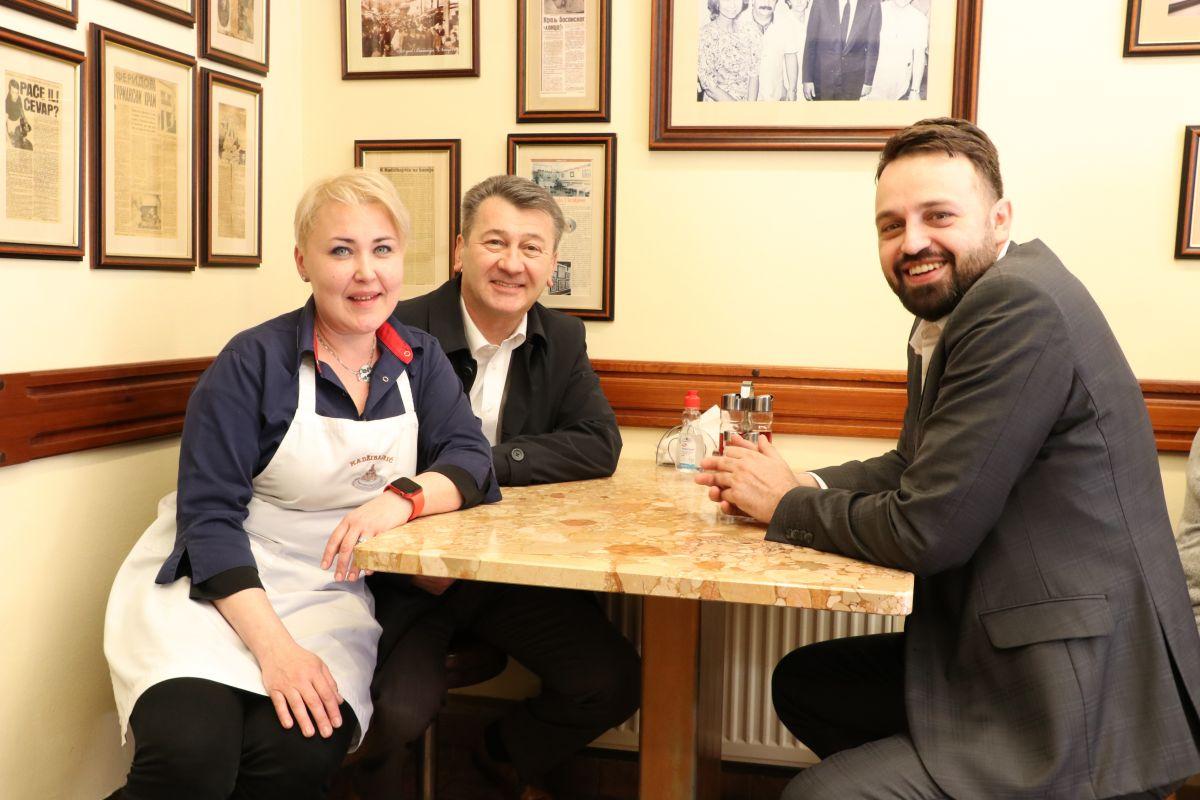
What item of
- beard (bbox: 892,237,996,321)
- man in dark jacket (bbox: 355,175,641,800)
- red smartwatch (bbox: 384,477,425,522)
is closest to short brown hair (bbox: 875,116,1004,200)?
beard (bbox: 892,237,996,321)

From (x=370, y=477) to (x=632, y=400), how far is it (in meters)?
1.08

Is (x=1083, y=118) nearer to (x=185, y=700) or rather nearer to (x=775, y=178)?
(x=775, y=178)

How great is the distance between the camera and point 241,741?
1.85m

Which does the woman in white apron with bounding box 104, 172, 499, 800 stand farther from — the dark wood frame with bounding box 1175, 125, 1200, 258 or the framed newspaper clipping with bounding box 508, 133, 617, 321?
the dark wood frame with bounding box 1175, 125, 1200, 258

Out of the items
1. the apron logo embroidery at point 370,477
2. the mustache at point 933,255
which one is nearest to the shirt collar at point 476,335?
the apron logo embroidery at point 370,477

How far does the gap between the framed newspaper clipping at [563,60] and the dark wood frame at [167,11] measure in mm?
907

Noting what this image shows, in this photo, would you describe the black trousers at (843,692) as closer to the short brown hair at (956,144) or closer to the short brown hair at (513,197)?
the short brown hair at (956,144)

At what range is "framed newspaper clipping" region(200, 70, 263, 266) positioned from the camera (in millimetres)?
2719

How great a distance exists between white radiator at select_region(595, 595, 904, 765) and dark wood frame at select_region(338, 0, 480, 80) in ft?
5.32

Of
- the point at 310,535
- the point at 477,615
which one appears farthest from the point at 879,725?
the point at 310,535

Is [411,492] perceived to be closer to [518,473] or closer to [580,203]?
[518,473]

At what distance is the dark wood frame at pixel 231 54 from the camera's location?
268 centimetres

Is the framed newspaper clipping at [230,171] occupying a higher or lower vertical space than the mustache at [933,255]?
higher

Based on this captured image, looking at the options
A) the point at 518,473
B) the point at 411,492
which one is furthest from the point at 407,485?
the point at 518,473
